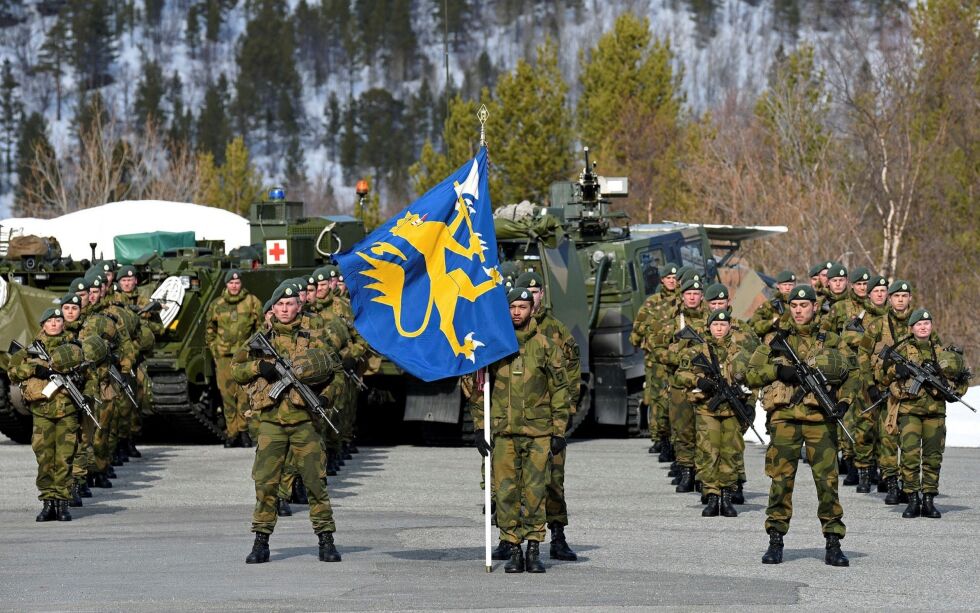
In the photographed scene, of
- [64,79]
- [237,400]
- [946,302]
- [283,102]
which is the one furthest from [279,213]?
[64,79]

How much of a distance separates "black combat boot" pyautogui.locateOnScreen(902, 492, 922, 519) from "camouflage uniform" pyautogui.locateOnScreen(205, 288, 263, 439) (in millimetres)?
8595

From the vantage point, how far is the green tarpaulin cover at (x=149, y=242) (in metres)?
27.4

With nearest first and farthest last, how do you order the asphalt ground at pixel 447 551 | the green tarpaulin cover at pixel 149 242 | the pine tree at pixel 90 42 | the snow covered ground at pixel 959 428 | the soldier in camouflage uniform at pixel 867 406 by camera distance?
the asphalt ground at pixel 447 551 → the soldier in camouflage uniform at pixel 867 406 → the snow covered ground at pixel 959 428 → the green tarpaulin cover at pixel 149 242 → the pine tree at pixel 90 42

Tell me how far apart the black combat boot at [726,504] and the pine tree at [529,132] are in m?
42.5

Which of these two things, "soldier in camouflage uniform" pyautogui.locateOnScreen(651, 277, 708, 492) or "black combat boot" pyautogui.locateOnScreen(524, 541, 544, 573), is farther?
"soldier in camouflage uniform" pyautogui.locateOnScreen(651, 277, 708, 492)

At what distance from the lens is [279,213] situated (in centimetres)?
2480

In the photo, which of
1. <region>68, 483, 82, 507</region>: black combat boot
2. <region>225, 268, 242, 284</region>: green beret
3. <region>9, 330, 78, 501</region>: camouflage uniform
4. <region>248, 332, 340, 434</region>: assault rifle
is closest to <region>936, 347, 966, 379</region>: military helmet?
<region>248, 332, 340, 434</region>: assault rifle

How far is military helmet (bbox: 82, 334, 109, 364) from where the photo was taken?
52.0ft

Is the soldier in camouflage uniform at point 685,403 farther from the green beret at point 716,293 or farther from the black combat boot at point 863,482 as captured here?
the black combat boot at point 863,482

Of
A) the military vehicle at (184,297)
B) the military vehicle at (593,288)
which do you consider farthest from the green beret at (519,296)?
the military vehicle at (184,297)

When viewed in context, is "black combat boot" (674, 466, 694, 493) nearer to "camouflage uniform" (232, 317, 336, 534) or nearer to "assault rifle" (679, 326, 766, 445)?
"assault rifle" (679, 326, 766, 445)

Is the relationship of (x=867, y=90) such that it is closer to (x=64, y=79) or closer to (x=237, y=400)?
(x=237, y=400)

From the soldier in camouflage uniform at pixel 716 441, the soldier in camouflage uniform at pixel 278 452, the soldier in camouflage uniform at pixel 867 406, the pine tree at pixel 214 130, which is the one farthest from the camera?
the pine tree at pixel 214 130

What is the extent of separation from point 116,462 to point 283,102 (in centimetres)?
10818
